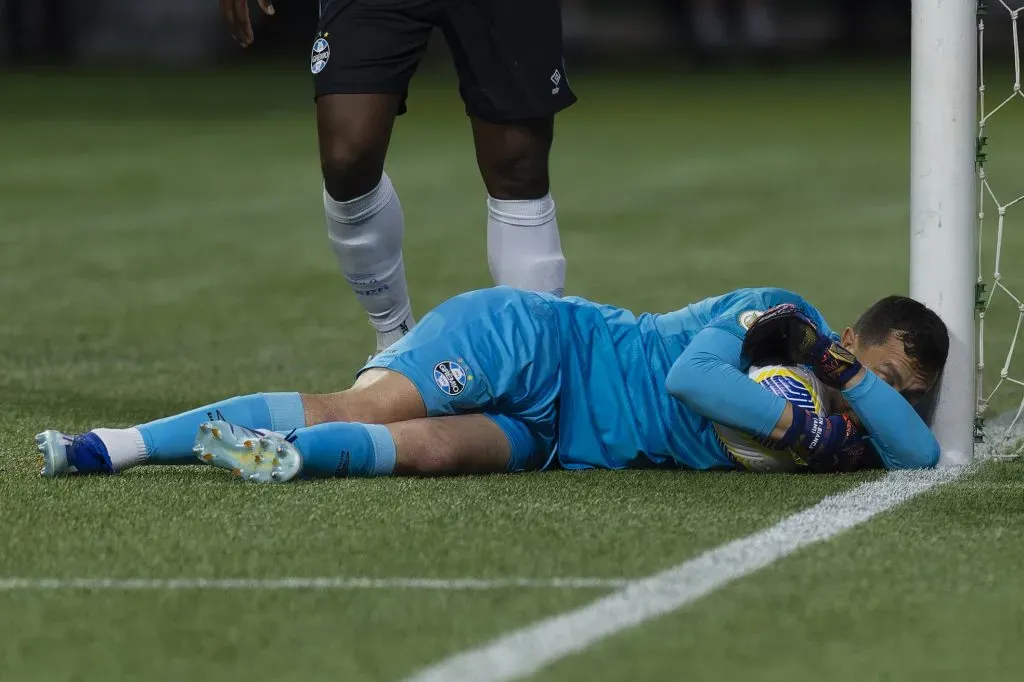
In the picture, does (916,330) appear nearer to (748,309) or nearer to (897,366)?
(897,366)

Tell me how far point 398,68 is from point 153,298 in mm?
2913

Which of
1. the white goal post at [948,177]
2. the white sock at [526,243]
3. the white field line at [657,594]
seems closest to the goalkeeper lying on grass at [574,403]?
the white goal post at [948,177]

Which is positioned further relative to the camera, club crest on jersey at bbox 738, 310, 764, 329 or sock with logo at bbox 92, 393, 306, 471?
club crest on jersey at bbox 738, 310, 764, 329

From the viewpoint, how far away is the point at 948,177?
152 inches

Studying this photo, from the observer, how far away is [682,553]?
2.97 m

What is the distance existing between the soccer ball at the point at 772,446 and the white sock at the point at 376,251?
1361 millimetres

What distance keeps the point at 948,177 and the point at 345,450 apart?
1397 mm

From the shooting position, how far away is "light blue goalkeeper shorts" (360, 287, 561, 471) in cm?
377

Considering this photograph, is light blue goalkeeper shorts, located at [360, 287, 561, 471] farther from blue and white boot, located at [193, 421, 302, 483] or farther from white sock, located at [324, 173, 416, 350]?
white sock, located at [324, 173, 416, 350]

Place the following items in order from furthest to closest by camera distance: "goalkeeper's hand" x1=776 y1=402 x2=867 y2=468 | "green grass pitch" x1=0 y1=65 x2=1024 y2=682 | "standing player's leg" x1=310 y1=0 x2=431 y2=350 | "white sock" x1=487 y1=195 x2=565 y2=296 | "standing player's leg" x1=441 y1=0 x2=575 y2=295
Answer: "white sock" x1=487 y1=195 x2=565 y2=296, "standing player's leg" x1=441 y1=0 x2=575 y2=295, "standing player's leg" x1=310 y1=0 x2=431 y2=350, "goalkeeper's hand" x1=776 y1=402 x2=867 y2=468, "green grass pitch" x1=0 y1=65 x2=1024 y2=682

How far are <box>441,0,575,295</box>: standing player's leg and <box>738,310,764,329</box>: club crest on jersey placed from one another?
97 centimetres

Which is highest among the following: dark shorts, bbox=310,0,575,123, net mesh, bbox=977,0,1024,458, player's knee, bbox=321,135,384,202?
dark shorts, bbox=310,0,575,123

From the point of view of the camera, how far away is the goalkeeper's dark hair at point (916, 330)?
3.77 meters

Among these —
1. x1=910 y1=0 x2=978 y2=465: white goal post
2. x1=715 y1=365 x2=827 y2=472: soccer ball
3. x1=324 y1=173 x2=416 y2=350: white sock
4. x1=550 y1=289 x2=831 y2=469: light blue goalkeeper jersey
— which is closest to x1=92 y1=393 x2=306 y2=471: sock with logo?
x1=550 y1=289 x2=831 y2=469: light blue goalkeeper jersey
